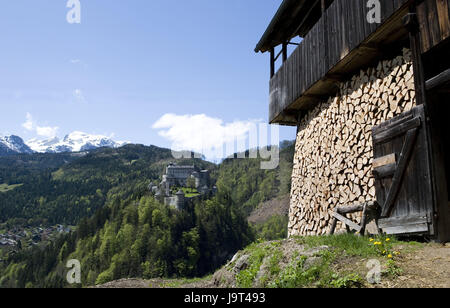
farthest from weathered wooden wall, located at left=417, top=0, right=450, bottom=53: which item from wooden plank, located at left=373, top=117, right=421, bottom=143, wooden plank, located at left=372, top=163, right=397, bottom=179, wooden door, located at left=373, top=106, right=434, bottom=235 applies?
wooden plank, located at left=372, top=163, right=397, bottom=179

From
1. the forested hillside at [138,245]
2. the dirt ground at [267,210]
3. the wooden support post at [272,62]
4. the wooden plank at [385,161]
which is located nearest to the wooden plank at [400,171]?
the wooden plank at [385,161]

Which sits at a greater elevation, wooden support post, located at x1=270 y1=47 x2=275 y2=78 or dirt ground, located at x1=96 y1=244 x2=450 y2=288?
wooden support post, located at x1=270 y1=47 x2=275 y2=78

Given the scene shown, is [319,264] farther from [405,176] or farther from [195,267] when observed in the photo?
[195,267]

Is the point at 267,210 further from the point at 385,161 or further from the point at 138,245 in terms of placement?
the point at 385,161

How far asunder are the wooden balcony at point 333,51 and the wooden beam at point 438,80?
1.62 meters

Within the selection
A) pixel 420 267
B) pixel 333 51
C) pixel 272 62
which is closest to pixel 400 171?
pixel 420 267

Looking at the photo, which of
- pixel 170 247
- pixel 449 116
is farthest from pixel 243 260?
pixel 170 247

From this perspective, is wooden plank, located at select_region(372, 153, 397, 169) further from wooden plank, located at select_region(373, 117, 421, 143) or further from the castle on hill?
the castle on hill

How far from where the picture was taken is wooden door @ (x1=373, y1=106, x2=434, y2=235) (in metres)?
6.69

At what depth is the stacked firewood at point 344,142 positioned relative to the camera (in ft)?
26.6

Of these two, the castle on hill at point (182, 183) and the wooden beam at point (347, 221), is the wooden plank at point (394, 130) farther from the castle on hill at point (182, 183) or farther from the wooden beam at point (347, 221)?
the castle on hill at point (182, 183)

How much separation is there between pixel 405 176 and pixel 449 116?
7.18 ft

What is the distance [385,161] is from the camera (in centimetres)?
786

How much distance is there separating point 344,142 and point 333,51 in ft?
8.42
